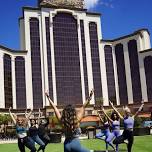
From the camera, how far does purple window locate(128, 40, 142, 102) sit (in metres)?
121

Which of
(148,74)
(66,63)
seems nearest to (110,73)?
(148,74)

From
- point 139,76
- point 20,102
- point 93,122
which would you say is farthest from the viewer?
point 139,76

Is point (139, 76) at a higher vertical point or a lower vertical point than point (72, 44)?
lower

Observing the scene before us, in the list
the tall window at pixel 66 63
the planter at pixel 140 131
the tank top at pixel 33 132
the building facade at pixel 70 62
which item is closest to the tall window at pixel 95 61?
the building facade at pixel 70 62

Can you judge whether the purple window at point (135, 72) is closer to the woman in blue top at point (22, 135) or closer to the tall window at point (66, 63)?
the tall window at point (66, 63)

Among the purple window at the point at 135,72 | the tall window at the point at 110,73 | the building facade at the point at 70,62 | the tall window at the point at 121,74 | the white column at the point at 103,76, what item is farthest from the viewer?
the tall window at the point at 121,74

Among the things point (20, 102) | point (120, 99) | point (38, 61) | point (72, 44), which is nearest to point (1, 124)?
point (20, 102)

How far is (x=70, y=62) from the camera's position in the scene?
116375 mm

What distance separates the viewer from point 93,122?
67.9 metres

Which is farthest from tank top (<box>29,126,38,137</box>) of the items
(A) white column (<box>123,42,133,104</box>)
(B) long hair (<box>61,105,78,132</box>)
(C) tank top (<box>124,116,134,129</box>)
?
(A) white column (<box>123,42,133,104</box>)

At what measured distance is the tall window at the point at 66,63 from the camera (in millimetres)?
114250

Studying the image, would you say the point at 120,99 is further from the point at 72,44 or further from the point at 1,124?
the point at 1,124

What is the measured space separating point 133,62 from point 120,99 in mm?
12917

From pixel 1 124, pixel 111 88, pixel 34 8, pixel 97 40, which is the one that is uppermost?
pixel 34 8
